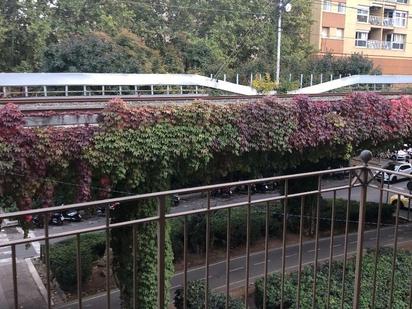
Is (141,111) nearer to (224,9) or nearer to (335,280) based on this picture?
(335,280)

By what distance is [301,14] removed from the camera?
A: 2831cm

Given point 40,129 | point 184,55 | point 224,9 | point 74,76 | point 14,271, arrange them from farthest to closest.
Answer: point 224,9 → point 184,55 → point 74,76 → point 40,129 → point 14,271

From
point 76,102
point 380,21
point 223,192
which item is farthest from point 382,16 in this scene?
point 223,192

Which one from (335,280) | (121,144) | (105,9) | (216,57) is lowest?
(335,280)

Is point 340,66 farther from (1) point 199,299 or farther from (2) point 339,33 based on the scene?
(1) point 199,299

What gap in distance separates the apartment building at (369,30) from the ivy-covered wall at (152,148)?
20273 millimetres

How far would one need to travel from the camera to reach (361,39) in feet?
106

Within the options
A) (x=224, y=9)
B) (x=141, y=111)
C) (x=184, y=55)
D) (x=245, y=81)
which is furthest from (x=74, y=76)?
(x=224, y=9)

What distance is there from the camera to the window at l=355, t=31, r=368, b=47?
32188 mm

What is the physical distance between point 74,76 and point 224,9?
14.3 meters

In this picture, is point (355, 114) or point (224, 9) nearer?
point (355, 114)

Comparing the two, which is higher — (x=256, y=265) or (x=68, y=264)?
(x=68, y=264)

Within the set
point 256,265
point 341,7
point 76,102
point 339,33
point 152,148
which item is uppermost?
point 341,7

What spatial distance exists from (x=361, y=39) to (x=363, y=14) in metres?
1.66
